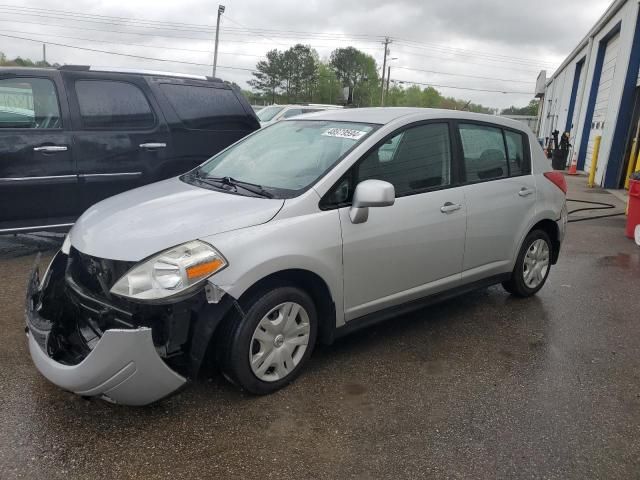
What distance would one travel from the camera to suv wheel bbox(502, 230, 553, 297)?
477 cm

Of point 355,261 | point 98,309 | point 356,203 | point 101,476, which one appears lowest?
point 101,476

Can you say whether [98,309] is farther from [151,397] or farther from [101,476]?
[101,476]

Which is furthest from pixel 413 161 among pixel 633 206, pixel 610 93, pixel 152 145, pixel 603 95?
pixel 603 95

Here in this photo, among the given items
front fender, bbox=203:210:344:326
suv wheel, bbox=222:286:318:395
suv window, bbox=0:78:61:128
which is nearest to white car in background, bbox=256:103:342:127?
suv window, bbox=0:78:61:128

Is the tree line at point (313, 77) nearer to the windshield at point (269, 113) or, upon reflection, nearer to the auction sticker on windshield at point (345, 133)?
the windshield at point (269, 113)

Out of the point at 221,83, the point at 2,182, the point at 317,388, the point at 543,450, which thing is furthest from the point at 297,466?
the point at 221,83

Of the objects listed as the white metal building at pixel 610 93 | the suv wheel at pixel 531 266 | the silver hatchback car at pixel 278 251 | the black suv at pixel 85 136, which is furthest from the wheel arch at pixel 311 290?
the white metal building at pixel 610 93

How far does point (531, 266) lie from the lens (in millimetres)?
4902

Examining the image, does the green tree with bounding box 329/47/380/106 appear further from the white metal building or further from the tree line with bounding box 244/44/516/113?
the white metal building

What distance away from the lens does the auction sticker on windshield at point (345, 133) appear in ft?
Answer: 11.8

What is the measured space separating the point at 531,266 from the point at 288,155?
2.57 m

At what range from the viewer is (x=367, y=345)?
3898mm

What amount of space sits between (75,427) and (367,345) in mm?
1963

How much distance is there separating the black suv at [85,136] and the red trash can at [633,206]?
552 centimetres
